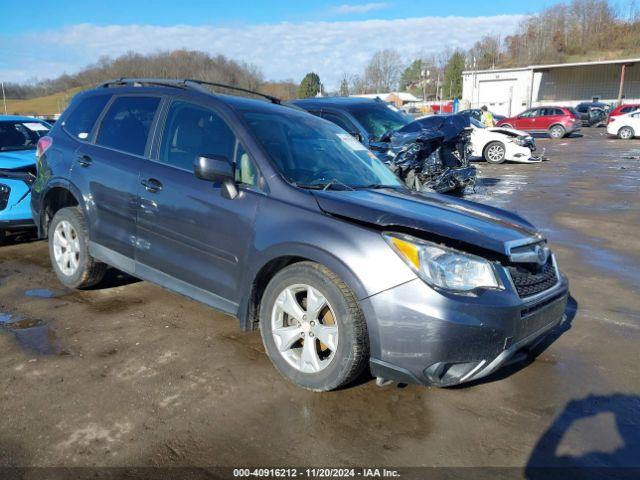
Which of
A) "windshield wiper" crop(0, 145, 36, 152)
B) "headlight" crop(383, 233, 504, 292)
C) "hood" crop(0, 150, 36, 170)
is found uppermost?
"windshield wiper" crop(0, 145, 36, 152)

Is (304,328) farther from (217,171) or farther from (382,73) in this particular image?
(382,73)

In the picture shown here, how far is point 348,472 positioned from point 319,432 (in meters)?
0.34

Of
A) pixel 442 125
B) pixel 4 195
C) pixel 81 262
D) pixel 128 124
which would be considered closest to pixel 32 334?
pixel 81 262

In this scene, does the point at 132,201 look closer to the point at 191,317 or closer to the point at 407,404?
the point at 191,317

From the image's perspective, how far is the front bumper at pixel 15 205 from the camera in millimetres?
6180

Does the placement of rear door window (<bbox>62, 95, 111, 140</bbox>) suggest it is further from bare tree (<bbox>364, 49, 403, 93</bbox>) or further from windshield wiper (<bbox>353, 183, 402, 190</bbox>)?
bare tree (<bbox>364, 49, 403, 93</bbox>)

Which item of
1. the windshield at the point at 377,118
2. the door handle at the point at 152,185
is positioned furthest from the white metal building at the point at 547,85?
the door handle at the point at 152,185

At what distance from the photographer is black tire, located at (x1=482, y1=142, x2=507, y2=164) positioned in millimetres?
17578

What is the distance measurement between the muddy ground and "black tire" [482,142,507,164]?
13.5 m

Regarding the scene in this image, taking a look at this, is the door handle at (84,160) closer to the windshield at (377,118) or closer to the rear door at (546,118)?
the windshield at (377,118)

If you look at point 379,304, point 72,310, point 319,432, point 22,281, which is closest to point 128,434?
point 319,432

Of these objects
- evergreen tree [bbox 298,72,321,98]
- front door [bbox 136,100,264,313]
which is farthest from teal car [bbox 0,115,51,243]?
evergreen tree [bbox 298,72,321,98]

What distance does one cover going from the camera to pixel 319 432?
2826 mm

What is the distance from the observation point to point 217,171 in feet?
11.1
